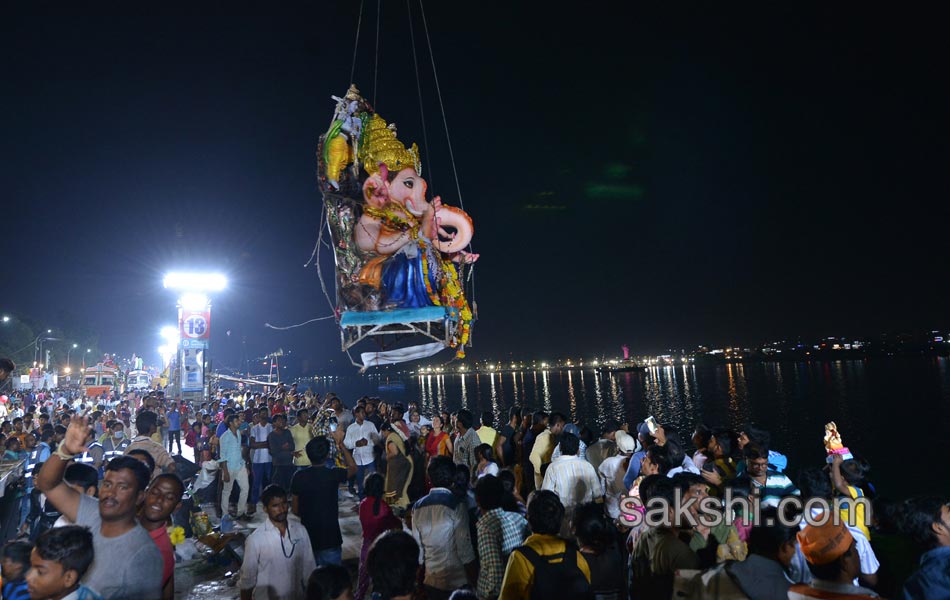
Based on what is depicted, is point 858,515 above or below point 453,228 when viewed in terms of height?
below

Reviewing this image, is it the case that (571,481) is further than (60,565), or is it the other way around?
(571,481)

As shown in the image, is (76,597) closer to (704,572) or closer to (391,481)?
(704,572)

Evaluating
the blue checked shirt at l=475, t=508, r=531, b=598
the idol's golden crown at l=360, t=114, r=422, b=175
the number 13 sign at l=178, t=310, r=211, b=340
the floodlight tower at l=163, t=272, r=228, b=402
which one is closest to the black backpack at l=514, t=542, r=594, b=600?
the blue checked shirt at l=475, t=508, r=531, b=598

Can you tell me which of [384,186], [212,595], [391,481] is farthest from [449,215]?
[212,595]

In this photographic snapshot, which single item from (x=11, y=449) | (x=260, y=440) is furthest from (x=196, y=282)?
(x=260, y=440)

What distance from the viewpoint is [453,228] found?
810 centimetres

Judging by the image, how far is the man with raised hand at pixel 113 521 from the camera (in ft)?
9.94

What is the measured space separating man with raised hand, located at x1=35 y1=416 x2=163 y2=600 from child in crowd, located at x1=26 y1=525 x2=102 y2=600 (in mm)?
380

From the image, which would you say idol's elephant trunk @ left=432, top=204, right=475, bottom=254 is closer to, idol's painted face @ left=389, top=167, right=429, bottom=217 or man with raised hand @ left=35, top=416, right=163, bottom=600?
idol's painted face @ left=389, top=167, right=429, bottom=217

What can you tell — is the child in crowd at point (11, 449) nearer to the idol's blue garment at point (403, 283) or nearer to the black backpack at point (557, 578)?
the idol's blue garment at point (403, 283)

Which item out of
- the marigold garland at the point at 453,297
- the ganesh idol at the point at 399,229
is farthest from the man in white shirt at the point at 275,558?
the marigold garland at the point at 453,297

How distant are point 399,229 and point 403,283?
2.69 ft

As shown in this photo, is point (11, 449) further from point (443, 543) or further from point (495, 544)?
point (495, 544)

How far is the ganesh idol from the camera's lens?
7.31 m
